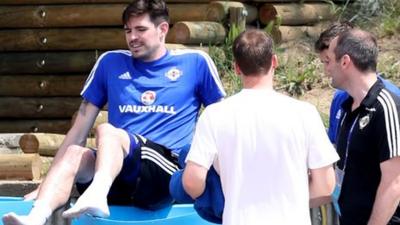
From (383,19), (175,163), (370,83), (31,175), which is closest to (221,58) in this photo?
(383,19)

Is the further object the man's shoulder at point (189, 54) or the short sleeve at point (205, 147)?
the man's shoulder at point (189, 54)

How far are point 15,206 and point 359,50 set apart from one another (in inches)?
77.6

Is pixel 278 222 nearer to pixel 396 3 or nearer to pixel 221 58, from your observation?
pixel 221 58

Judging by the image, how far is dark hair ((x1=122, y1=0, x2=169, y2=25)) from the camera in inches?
206

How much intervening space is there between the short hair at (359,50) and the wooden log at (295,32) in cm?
414

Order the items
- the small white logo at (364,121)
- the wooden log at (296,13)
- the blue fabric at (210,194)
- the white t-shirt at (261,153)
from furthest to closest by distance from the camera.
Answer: the wooden log at (296,13), the blue fabric at (210,194), the small white logo at (364,121), the white t-shirt at (261,153)

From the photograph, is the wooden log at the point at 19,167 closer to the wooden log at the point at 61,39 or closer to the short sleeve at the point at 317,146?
the wooden log at the point at 61,39

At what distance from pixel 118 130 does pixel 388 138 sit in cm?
147

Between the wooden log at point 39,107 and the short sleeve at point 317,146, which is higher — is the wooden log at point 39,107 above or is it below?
below

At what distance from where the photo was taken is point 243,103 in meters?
3.92

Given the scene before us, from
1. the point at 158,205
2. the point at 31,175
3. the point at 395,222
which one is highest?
the point at 395,222

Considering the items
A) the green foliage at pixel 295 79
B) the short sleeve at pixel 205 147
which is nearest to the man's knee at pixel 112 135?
the short sleeve at pixel 205 147

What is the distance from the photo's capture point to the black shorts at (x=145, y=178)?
16.5 ft

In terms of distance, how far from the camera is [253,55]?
13.0ft
